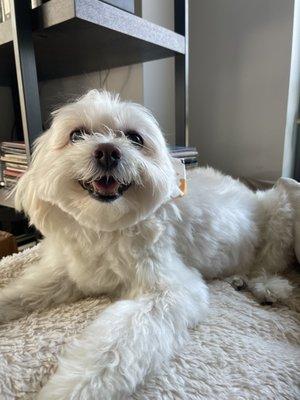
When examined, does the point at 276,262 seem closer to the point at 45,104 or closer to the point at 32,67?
the point at 32,67

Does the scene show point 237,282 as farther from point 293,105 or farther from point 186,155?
point 293,105

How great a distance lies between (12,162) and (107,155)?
84 cm

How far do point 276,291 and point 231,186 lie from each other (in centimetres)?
34

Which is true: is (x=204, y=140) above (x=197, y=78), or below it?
below

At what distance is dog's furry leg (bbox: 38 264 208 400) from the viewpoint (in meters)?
0.46

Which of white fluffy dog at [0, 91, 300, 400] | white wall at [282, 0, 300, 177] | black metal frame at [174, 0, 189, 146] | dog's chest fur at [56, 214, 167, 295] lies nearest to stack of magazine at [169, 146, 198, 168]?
black metal frame at [174, 0, 189, 146]

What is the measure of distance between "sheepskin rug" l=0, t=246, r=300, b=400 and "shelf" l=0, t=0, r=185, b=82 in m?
0.74

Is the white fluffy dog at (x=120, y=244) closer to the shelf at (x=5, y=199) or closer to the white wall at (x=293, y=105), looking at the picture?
the shelf at (x=5, y=199)

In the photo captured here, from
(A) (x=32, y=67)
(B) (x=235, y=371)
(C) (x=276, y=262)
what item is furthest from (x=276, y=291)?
(A) (x=32, y=67)

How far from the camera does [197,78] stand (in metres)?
1.66

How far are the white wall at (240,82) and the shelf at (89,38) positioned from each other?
431 millimetres

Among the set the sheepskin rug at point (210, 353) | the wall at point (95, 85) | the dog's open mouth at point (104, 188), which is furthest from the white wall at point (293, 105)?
Answer: the dog's open mouth at point (104, 188)

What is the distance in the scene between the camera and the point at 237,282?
84 cm

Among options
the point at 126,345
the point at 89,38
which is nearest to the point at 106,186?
the point at 126,345
